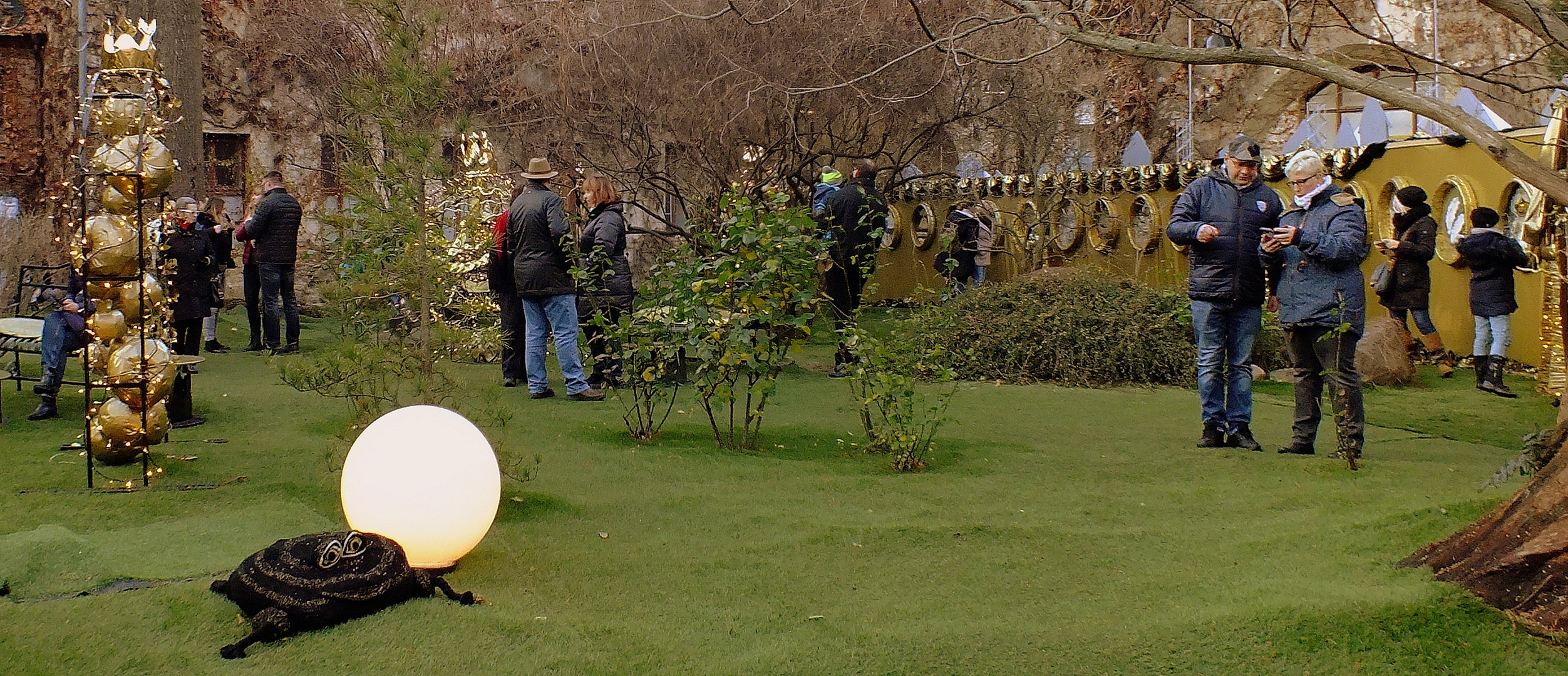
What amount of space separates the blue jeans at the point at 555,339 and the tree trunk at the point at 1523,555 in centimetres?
681

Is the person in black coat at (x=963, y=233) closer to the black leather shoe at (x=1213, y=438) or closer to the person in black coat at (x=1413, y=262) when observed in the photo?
the person in black coat at (x=1413, y=262)

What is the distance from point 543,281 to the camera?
9734 mm

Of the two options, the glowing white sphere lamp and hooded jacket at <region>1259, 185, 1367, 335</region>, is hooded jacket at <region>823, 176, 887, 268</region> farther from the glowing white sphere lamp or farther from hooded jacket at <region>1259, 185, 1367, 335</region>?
the glowing white sphere lamp

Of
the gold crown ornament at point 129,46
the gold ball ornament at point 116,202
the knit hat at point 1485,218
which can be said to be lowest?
the gold ball ornament at point 116,202

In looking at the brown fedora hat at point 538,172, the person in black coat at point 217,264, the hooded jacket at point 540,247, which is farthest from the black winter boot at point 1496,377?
the person in black coat at point 217,264

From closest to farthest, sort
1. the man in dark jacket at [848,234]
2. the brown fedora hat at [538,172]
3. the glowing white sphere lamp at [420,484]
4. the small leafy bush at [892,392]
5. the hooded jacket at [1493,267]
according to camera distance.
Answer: the glowing white sphere lamp at [420,484] < the small leafy bush at [892,392] < the brown fedora hat at [538,172] < the hooded jacket at [1493,267] < the man in dark jacket at [848,234]

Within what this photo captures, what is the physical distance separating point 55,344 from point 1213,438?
787 cm

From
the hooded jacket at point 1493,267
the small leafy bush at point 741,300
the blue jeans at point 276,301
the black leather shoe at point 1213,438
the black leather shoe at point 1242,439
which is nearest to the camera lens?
the small leafy bush at point 741,300

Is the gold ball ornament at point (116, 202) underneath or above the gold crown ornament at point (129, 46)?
underneath

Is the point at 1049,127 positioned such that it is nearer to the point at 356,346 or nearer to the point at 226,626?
the point at 356,346

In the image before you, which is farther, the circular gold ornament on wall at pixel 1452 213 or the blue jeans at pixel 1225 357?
the circular gold ornament on wall at pixel 1452 213

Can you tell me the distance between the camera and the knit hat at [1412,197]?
37.0 feet

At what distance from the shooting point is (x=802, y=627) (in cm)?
414

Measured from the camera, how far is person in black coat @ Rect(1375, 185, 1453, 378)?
11.3 meters
